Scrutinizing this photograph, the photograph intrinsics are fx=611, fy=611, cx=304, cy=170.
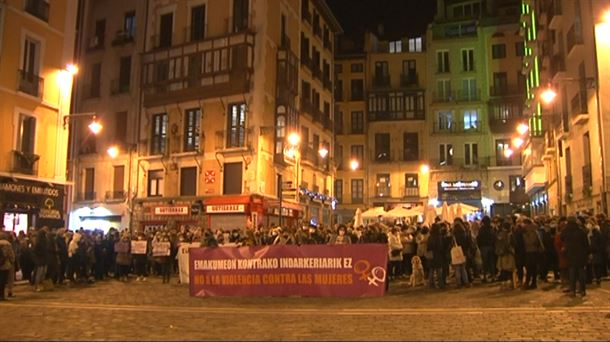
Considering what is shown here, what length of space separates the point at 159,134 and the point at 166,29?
21.7 feet

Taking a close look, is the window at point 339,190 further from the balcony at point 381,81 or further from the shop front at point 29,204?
the shop front at point 29,204

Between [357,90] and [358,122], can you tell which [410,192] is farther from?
[357,90]

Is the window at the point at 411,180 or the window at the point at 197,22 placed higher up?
the window at the point at 197,22

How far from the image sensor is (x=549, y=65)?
34344mm

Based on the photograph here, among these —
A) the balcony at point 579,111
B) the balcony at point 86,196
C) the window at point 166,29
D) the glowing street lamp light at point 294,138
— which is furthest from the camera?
the balcony at point 86,196

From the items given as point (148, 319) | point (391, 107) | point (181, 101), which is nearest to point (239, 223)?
point (181, 101)

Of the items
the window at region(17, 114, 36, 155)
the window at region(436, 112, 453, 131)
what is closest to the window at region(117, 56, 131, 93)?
the window at region(17, 114, 36, 155)

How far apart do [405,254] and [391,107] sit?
36.0m

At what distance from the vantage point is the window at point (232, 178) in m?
34.5

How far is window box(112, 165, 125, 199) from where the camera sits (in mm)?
38125

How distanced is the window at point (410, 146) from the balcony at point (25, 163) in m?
35.2

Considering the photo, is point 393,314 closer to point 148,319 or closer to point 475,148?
point 148,319

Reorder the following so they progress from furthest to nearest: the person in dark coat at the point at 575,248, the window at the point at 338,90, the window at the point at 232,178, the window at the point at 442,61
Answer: the window at the point at 338,90
the window at the point at 442,61
the window at the point at 232,178
the person in dark coat at the point at 575,248

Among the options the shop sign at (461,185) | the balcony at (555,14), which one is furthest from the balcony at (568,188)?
the shop sign at (461,185)
